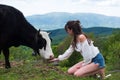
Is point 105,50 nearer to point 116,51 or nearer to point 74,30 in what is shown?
point 116,51

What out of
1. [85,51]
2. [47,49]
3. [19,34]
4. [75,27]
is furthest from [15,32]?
[85,51]

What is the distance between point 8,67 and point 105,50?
10966mm

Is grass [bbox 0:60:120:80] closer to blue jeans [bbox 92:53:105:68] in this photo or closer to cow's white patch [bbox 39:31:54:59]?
blue jeans [bbox 92:53:105:68]

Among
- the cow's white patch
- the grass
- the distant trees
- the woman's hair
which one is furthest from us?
the distant trees

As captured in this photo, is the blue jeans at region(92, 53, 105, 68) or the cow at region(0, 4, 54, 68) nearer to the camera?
the blue jeans at region(92, 53, 105, 68)

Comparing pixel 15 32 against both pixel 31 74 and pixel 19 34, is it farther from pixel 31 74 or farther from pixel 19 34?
pixel 31 74

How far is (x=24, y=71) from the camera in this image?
39.9 ft

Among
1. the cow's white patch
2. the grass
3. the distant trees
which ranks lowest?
the distant trees

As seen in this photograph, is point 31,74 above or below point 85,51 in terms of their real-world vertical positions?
below

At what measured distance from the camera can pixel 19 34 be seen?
13.1 meters

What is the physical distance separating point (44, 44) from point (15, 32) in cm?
106

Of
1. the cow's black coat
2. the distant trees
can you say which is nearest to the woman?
the cow's black coat

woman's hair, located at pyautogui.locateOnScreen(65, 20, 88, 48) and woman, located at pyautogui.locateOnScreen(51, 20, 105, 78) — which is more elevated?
woman's hair, located at pyautogui.locateOnScreen(65, 20, 88, 48)

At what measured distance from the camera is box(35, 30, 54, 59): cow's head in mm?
12703
